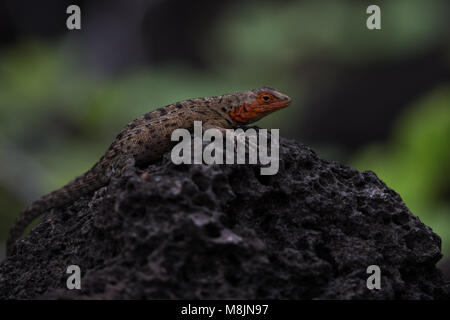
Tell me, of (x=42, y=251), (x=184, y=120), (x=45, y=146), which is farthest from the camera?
(x=45, y=146)

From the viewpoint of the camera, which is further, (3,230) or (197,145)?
(3,230)

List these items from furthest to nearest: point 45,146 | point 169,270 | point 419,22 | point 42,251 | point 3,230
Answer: point 419,22
point 45,146
point 3,230
point 42,251
point 169,270

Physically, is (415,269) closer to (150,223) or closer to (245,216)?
(245,216)

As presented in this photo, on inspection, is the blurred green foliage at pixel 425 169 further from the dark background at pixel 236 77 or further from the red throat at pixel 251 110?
the red throat at pixel 251 110

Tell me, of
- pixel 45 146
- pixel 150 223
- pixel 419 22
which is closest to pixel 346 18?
pixel 419 22

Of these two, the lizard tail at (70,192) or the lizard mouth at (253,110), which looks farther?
the lizard mouth at (253,110)

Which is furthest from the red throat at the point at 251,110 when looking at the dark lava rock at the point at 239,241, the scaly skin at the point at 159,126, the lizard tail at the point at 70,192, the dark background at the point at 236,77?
the dark background at the point at 236,77

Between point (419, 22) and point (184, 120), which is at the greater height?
point (419, 22)

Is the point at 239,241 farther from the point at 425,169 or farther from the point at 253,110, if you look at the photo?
the point at 425,169
